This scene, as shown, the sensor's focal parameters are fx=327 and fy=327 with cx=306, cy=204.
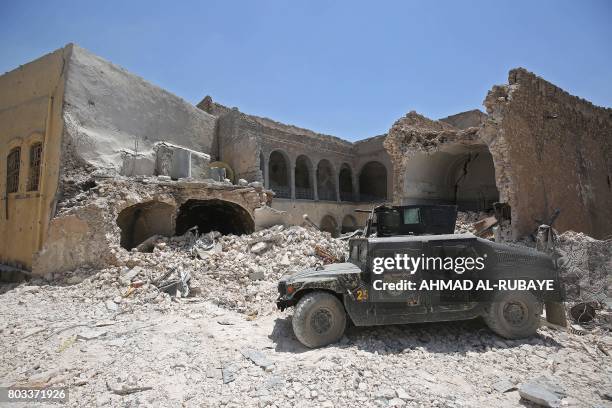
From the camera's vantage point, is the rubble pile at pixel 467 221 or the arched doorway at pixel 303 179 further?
the arched doorway at pixel 303 179

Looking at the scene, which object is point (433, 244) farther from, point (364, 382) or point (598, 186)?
point (598, 186)

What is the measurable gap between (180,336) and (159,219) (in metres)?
6.51

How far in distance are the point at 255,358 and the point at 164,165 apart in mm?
9730

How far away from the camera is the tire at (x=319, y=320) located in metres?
4.20

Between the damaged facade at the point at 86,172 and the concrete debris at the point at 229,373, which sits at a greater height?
the damaged facade at the point at 86,172

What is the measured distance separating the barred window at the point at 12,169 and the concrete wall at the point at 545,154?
14.0 metres

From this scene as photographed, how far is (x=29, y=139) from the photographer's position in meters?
9.86

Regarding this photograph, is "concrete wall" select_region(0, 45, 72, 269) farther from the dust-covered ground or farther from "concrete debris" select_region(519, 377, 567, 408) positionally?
"concrete debris" select_region(519, 377, 567, 408)

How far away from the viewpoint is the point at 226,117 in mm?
17344

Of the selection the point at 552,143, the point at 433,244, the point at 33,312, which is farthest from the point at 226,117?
the point at 433,244

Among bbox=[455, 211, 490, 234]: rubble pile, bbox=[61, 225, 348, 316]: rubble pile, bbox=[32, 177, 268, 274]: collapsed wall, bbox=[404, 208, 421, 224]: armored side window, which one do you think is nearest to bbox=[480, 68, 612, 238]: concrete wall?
bbox=[455, 211, 490, 234]: rubble pile

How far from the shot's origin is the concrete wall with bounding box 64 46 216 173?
970cm

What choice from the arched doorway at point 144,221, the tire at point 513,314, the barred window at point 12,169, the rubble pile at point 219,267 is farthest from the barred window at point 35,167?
the tire at point 513,314

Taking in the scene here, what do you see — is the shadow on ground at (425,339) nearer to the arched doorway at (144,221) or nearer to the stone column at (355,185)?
the arched doorway at (144,221)
